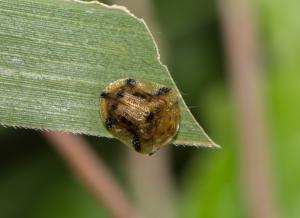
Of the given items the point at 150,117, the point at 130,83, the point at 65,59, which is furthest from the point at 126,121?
the point at 65,59

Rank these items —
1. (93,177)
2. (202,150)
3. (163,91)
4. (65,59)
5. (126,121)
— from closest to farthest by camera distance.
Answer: (65,59), (163,91), (126,121), (93,177), (202,150)

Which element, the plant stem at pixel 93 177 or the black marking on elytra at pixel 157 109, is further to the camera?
the plant stem at pixel 93 177

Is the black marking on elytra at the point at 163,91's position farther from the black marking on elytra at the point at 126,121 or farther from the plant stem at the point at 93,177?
the plant stem at the point at 93,177

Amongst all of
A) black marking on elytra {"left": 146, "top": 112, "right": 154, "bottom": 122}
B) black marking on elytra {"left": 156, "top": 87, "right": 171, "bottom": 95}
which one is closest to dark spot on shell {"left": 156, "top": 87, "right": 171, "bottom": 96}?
black marking on elytra {"left": 156, "top": 87, "right": 171, "bottom": 95}

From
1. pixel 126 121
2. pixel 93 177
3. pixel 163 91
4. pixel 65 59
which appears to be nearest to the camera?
pixel 65 59

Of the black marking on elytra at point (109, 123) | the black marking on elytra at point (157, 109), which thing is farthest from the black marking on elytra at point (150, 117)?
the black marking on elytra at point (109, 123)

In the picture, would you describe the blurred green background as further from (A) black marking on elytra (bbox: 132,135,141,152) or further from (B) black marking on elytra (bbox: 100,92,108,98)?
(B) black marking on elytra (bbox: 100,92,108,98)

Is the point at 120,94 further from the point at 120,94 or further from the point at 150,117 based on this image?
the point at 150,117

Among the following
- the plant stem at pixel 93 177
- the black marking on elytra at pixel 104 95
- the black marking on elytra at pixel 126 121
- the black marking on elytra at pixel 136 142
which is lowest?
the plant stem at pixel 93 177
